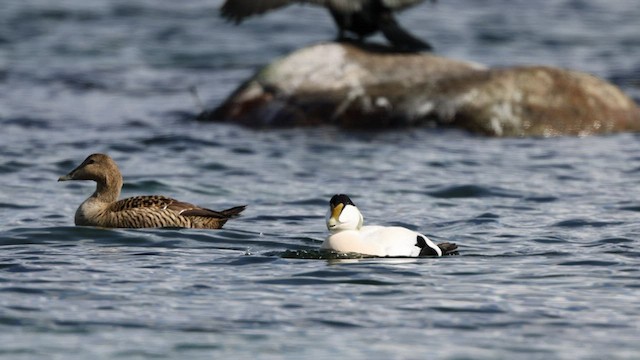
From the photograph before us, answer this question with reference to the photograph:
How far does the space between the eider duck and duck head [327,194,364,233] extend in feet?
19.7

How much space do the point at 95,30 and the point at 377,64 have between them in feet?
30.2

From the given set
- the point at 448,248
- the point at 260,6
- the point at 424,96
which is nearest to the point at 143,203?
the point at 448,248

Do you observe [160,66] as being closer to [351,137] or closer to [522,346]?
[351,137]

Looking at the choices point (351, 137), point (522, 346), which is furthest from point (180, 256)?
point (351, 137)

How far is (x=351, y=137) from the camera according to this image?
13992 millimetres

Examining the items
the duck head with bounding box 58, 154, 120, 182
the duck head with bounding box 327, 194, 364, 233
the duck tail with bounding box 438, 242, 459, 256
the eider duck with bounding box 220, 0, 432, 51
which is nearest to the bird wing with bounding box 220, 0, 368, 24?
the eider duck with bounding box 220, 0, 432, 51

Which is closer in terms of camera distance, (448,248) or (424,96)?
(448,248)

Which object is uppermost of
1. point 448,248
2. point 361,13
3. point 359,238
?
point 361,13

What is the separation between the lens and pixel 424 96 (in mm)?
14289

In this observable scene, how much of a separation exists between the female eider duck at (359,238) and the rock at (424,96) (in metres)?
5.72

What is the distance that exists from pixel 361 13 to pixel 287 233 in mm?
5052

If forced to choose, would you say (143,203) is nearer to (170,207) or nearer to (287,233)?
(170,207)

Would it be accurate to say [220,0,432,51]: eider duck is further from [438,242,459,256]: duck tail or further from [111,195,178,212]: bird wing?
[438,242,459,256]: duck tail

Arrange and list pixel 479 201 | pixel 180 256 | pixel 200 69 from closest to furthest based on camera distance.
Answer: pixel 180 256 < pixel 479 201 < pixel 200 69
